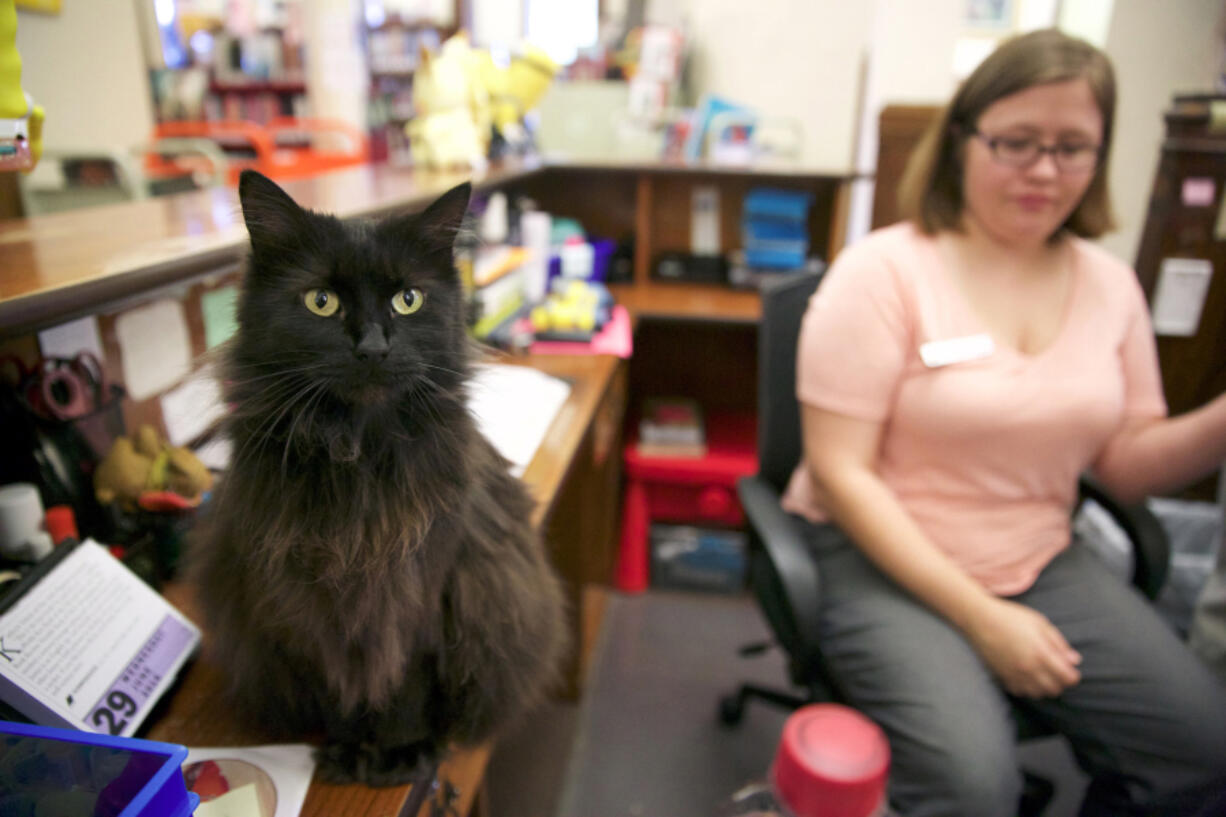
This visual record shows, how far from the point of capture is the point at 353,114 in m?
5.29

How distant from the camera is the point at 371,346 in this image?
54 centimetres

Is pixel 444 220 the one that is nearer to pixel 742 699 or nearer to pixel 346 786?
pixel 346 786

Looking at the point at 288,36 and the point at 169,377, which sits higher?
the point at 288,36

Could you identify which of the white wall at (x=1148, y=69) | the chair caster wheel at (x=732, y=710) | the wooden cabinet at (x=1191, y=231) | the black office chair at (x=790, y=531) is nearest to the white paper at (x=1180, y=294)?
the wooden cabinet at (x=1191, y=231)

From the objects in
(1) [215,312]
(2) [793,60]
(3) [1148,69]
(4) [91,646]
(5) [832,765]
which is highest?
(2) [793,60]

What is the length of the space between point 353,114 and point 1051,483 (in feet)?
17.8

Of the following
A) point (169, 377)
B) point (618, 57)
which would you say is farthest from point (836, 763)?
point (618, 57)

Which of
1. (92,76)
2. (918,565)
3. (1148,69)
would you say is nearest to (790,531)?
(918,565)

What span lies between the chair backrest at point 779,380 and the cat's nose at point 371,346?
94 centimetres

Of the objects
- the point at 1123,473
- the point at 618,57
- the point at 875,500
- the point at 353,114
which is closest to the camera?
the point at 875,500

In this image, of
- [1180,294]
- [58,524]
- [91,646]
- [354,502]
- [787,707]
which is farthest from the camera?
[1180,294]

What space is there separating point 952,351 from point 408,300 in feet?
3.03

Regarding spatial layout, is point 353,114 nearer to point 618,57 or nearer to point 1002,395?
point 618,57

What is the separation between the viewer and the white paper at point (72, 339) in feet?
3.06
